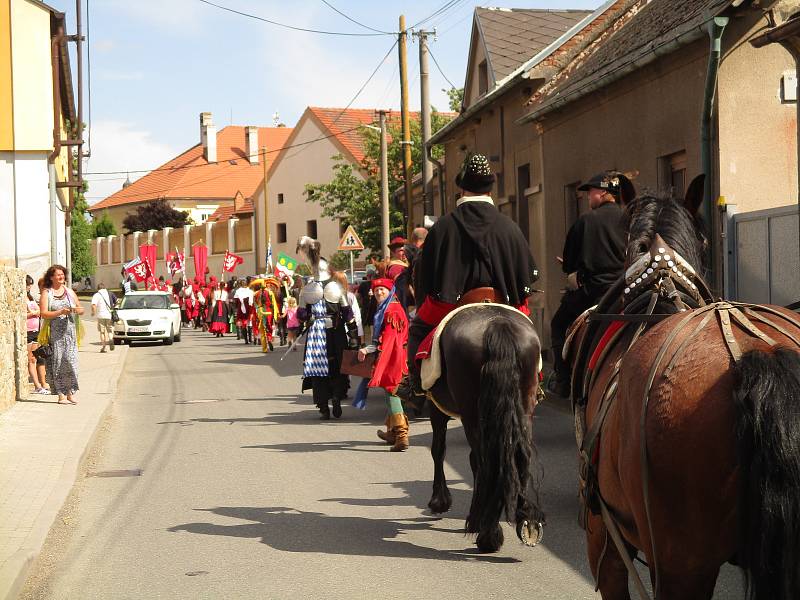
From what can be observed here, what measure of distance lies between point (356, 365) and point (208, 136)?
8691cm

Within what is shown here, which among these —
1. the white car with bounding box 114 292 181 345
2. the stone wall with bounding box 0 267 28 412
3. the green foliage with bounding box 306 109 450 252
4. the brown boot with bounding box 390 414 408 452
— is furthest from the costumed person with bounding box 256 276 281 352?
the brown boot with bounding box 390 414 408 452

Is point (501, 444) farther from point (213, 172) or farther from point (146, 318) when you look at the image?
A: point (213, 172)

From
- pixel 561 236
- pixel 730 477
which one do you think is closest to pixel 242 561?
pixel 730 477

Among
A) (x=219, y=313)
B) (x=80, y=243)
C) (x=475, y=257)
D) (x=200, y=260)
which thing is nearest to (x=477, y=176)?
(x=475, y=257)

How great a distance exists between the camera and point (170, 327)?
116 feet

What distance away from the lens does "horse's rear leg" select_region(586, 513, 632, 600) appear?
13.4ft

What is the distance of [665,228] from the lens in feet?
14.3

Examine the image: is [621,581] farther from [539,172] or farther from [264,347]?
[264,347]

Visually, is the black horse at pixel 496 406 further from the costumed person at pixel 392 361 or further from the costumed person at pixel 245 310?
the costumed person at pixel 245 310

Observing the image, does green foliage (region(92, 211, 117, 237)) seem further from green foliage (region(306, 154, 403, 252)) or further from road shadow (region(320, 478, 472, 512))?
road shadow (region(320, 478, 472, 512))

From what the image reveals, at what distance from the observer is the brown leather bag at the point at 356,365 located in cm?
1314

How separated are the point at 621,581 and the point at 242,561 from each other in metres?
3.18

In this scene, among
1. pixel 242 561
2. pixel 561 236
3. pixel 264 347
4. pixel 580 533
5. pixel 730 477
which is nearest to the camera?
pixel 730 477

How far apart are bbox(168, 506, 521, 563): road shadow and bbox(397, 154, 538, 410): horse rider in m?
1.12
